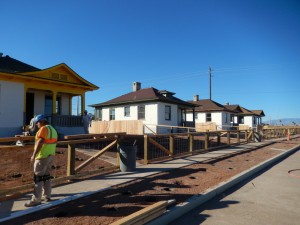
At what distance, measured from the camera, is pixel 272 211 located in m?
5.80

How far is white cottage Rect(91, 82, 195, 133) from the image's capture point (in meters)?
27.6

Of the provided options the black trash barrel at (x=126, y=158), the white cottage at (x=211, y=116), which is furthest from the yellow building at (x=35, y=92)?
the white cottage at (x=211, y=116)

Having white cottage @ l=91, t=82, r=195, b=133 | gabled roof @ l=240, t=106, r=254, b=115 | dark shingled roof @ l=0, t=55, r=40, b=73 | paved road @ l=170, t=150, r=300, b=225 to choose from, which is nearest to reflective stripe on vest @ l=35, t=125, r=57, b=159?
paved road @ l=170, t=150, r=300, b=225

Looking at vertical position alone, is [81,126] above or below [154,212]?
above

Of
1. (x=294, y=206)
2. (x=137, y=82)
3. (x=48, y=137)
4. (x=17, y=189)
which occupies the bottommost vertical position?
(x=294, y=206)

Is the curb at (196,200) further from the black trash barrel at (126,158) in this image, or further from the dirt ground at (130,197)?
the black trash barrel at (126,158)

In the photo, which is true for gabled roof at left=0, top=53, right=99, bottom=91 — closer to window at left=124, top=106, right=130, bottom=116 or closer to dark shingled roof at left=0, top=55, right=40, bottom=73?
dark shingled roof at left=0, top=55, right=40, bottom=73

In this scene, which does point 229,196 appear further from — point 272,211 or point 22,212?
point 22,212

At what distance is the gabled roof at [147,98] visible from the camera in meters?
28.1

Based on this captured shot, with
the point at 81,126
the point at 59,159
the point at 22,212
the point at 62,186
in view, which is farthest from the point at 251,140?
the point at 22,212

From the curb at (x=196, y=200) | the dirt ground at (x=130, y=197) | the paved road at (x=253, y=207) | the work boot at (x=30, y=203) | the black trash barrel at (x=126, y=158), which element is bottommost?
the paved road at (x=253, y=207)

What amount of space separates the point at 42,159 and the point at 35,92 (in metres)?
14.7

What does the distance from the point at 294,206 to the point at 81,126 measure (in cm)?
1572

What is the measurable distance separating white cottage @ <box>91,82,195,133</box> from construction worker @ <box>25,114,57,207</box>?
20373 mm
